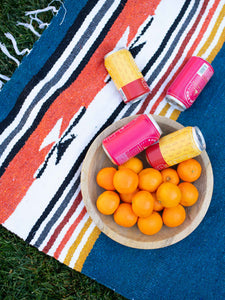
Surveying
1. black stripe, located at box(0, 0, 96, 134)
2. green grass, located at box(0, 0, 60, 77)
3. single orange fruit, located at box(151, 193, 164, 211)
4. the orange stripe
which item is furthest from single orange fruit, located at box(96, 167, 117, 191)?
green grass, located at box(0, 0, 60, 77)

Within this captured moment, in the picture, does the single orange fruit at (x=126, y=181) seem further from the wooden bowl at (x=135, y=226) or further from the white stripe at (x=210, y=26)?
the white stripe at (x=210, y=26)

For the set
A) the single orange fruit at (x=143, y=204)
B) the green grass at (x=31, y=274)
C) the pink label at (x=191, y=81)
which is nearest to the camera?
the single orange fruit at (x=143, y=204)

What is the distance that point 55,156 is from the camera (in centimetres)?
104

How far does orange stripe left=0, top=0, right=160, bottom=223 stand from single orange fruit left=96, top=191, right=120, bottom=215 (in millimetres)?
278

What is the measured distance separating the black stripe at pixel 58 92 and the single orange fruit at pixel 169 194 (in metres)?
0.47

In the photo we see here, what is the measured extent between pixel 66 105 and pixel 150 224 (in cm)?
49

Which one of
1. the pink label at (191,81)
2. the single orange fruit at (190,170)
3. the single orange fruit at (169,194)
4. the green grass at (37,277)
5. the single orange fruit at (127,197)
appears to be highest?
the pink label at (191,81)

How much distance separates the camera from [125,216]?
2.91 ft

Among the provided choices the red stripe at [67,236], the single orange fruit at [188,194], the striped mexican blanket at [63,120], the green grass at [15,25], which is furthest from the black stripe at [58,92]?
the single orange fruit at [188,194]

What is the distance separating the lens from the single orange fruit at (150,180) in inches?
34.3

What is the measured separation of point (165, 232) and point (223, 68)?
605mm

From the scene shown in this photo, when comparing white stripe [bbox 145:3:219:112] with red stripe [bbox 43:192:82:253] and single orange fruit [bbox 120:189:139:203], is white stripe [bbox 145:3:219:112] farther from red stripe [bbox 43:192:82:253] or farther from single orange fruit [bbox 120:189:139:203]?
red stripe [bbox 43:192:82:253]

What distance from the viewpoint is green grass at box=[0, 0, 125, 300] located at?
1.07 metres

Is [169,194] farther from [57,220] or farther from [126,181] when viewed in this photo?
[57,220]
